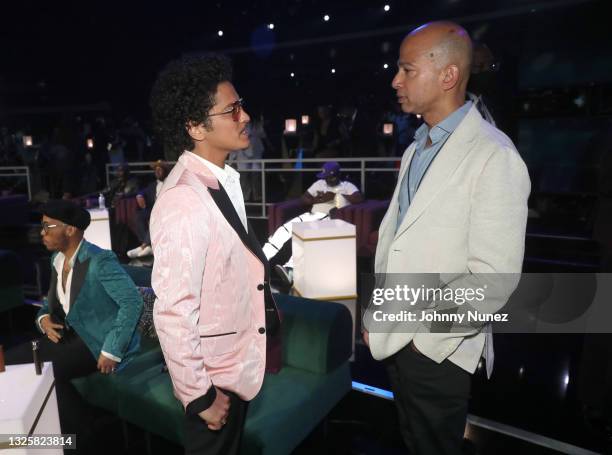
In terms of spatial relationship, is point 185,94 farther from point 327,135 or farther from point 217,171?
point 327,135

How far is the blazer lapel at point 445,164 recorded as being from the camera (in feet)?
5.23

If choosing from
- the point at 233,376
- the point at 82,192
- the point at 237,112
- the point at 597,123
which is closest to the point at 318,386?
the point at 233,376

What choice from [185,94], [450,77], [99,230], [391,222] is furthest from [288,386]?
[99,230]

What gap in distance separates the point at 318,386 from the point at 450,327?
3.79 ft

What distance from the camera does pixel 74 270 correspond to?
9.18 feet

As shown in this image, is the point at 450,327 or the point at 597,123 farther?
the point at 597,123

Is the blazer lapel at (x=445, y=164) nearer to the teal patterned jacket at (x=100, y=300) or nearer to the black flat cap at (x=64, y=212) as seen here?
the teal patterned jacket at (x=100, y=300)

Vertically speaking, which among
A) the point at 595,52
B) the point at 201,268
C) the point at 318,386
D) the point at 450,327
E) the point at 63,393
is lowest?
the point at 63,393

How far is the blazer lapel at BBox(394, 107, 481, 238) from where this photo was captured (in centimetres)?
159

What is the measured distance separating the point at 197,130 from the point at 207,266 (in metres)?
0.50

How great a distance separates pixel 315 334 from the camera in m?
2.56

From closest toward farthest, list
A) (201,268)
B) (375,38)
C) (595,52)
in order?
1. (201,268)
2. (595,52)
3. (375,38)

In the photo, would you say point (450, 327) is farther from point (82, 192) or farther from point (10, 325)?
point (82, 192)

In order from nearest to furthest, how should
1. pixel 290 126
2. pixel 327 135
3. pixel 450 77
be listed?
pixel 450 77, pixel 327 135, pixel 290 126
